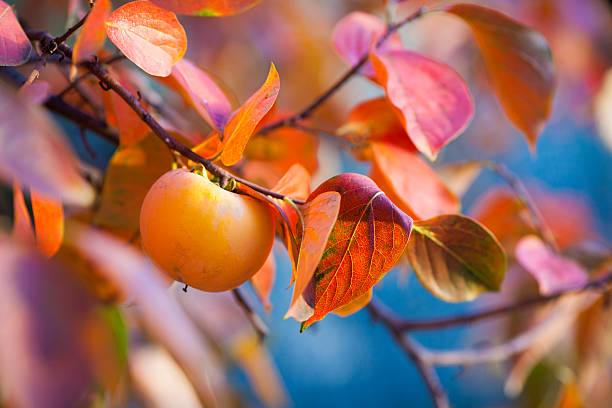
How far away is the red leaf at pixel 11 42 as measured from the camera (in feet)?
0.56

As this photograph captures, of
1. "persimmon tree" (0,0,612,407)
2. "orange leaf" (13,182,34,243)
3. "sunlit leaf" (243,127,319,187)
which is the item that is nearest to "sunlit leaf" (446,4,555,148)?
"persimmon tree" (0,0,612,407)

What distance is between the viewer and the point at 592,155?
1573 millimetres

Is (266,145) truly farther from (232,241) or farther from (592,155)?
(592,155)

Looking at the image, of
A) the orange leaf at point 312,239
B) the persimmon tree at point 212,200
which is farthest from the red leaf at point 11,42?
the orange leaf at point 312,239

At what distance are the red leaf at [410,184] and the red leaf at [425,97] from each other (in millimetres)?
26

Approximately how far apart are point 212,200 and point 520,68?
20cm

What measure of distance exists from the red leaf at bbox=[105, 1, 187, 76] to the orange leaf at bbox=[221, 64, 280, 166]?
0.03 meters

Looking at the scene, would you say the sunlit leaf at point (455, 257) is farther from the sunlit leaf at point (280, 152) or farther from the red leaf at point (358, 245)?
the sunlit leaf at point (280, 152)

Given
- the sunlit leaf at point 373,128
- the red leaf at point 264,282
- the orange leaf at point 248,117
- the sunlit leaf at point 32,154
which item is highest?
the sunlit leaf at point 32,154

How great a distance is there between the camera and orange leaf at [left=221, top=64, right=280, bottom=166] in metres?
0.18

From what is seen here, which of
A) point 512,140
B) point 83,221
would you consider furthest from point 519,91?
point 512,140

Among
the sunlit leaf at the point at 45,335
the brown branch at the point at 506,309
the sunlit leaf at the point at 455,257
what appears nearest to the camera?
the sunlit leaf at the point at 45,335

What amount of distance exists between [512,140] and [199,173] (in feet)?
3.72

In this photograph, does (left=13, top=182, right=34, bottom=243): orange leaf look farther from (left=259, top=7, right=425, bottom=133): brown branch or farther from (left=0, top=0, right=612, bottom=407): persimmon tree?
(left=259, top=7, right=425, bottom=133): brown branch
